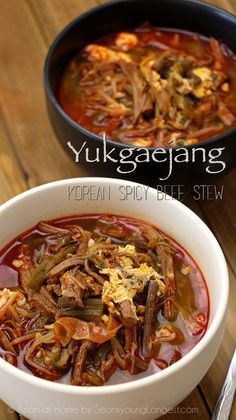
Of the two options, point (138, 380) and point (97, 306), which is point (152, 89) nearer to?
point (97, 306)

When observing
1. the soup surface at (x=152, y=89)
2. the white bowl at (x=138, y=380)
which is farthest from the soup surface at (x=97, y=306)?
the soup surface at (x=152, y=89)

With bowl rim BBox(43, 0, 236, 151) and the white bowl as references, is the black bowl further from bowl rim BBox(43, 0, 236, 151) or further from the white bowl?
the white bowl

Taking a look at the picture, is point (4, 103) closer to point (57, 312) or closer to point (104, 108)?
point (104, 108)

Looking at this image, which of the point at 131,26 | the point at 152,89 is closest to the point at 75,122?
the point at 152,89

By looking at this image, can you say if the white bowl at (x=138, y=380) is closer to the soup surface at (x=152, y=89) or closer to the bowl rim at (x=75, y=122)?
the bowl rim at (x=75, y=122)

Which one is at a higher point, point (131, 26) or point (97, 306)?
point (131, 26)

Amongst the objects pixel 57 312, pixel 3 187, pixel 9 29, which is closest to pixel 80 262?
pixel 57 312
